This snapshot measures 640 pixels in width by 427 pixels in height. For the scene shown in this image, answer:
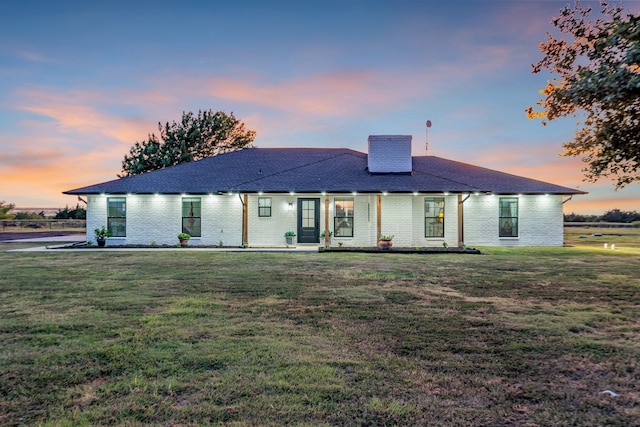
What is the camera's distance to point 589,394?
10.2 feet

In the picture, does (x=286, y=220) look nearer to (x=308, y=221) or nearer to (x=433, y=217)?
(x=308, y=221)

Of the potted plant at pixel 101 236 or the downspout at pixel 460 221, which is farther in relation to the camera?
the potted plant at pixel 101 236

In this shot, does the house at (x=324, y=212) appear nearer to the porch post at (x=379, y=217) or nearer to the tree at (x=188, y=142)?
the porch post at (x=379, y=217)

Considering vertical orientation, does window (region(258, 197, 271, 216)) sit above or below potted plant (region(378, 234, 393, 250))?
above

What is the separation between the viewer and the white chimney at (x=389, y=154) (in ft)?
64.4

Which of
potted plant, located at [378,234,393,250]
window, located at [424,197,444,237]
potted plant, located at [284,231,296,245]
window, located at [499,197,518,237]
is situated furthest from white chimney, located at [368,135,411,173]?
potted plant, located at [284,231,296,245]

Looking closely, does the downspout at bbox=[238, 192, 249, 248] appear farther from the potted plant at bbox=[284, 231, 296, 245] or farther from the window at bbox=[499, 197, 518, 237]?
the window at bbox=[499, 197, 518, 237]

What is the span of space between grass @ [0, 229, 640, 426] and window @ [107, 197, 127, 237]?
10378mm

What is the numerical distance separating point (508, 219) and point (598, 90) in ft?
39.4

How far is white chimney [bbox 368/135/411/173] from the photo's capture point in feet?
64.4

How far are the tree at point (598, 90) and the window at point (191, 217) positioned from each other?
1490 centimetres

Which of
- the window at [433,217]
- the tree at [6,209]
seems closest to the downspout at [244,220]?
the window at [433,217]

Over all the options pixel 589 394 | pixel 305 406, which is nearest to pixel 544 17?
pixel 589 394

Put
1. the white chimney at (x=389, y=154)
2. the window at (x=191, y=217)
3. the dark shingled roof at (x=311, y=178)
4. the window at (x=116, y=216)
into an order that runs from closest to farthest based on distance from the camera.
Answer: the dark shingled roof at (x=311, y=178) → the window at (x=191, y=217) → the window at (x=116, y=216) → the white chimney at (x=389, y=154)
